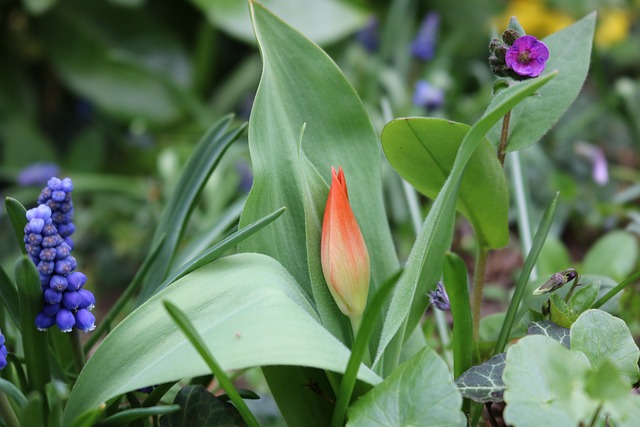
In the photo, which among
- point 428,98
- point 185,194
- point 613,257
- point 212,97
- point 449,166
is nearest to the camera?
point 449,166

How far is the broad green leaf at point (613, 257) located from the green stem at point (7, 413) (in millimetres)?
939

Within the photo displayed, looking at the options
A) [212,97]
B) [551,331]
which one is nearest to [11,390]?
[551,331]

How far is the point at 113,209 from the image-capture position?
2.00 meters

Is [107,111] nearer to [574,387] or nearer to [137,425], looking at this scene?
[137,425]

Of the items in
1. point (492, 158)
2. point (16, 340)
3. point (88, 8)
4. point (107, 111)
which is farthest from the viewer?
point (88, 8)

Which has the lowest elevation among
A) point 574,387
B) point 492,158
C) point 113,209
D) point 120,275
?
point 120,275

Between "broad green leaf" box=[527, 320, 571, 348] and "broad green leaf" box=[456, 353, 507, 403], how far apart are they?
0.06 m

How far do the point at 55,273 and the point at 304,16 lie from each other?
1.74 metres

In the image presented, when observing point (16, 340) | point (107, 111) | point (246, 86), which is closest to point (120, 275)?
point (107, 111)

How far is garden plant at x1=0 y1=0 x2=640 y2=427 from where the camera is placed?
0.62 meters

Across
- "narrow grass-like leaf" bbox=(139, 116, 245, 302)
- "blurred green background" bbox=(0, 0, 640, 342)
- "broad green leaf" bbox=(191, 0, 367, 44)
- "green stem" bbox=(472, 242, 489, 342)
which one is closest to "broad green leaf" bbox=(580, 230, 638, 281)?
"blurred green background" bbox=(0, 0, 640, 342)

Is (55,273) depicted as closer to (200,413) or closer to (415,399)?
(200,413)

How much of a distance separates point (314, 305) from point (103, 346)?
23 cm

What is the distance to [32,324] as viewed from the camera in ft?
2.31
